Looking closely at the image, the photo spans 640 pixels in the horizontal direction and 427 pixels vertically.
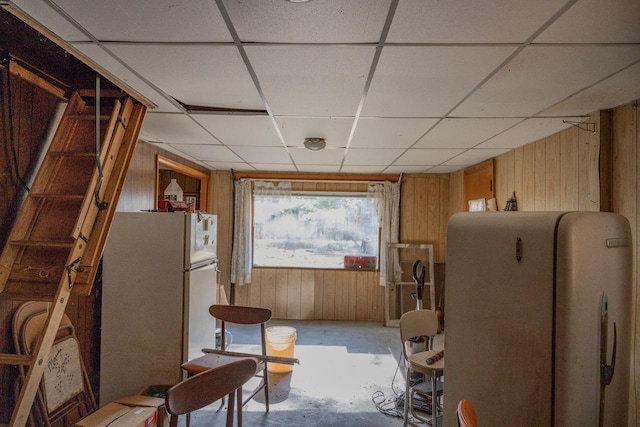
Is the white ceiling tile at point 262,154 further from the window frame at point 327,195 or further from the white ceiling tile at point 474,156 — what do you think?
the white ceiling tile at point 474,156

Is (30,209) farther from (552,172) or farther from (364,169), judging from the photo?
(364,169)

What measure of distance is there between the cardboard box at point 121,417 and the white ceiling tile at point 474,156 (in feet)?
11.6

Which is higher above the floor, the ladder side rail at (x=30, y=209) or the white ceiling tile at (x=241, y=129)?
the white ceiling tile at (x=241, y=129)

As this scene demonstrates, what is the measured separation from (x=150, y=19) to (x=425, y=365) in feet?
7.99

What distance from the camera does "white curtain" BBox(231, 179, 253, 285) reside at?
17.0ft

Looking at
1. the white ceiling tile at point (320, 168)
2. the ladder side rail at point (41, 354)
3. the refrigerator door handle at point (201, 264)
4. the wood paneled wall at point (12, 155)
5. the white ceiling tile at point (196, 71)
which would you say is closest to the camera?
the ladder side rail at point (41, 354)

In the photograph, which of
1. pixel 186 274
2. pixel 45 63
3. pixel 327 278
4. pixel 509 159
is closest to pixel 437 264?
pixel 327 278

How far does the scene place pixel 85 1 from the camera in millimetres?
1204

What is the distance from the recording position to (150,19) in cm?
131

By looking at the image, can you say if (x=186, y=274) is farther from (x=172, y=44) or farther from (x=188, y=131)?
(x=172, y=44)

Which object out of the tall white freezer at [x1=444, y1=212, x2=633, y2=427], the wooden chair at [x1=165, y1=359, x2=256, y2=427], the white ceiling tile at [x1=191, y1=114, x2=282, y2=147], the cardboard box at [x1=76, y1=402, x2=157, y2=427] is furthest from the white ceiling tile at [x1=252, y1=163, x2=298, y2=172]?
the tall white freezer at [x1=444, y1=212, x2=633, y2=427]

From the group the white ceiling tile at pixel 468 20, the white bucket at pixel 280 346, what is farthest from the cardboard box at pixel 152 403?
the white ceiling tile at pixel 468 20

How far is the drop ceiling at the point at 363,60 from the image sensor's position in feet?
4.08

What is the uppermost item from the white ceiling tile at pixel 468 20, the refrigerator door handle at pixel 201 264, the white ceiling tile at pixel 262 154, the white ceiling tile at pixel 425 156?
the white ceiling tile at pixel 468 20
